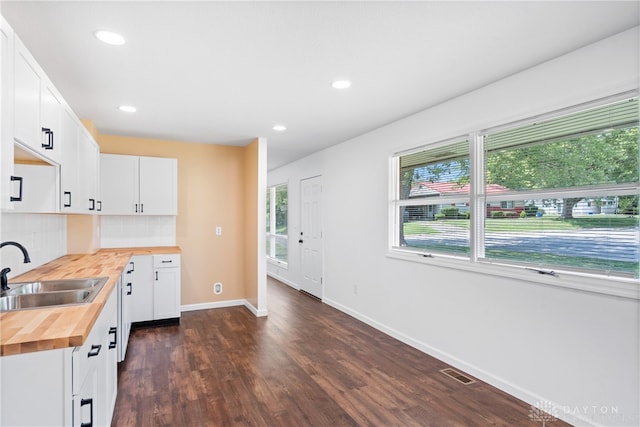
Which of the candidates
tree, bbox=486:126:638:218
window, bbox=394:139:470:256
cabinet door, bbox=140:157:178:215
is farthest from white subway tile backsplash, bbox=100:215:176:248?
tree, bbox=486:126:638:218

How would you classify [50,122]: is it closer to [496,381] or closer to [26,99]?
[26,99]

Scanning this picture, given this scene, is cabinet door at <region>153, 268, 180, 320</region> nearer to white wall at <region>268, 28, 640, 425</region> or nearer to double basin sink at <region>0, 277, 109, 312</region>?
double basin sink at <region>0, 277, 109, 312</region>

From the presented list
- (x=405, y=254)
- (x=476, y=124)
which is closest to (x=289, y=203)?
(x=405, y=254)

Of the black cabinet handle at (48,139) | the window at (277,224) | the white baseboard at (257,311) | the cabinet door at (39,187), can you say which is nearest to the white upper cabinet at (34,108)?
the black cabinet handle at (48,139)

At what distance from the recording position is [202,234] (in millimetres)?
5211

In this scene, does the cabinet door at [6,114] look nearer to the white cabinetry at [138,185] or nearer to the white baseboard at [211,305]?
the white cabinetry at [138,185]

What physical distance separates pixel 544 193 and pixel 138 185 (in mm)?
4452

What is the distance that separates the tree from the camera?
2154 mm

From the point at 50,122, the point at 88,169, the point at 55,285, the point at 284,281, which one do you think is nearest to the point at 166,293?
the point at 88,169

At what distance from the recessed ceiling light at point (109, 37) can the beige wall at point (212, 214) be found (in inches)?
110

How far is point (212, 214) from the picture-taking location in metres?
5.27

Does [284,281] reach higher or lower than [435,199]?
lower

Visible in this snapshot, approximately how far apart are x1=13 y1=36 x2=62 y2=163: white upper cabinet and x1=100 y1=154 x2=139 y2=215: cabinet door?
219 cm

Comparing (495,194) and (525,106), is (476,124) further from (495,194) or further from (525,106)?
(495,194)
